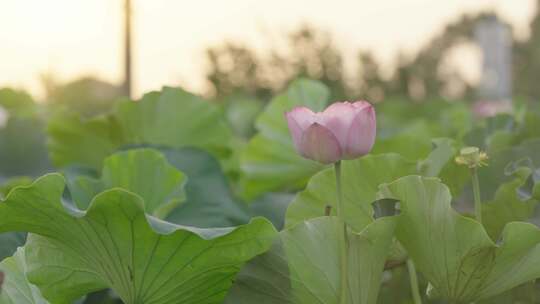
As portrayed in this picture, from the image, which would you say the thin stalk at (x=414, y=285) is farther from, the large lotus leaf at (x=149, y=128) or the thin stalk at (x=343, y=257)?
the large lotus leaf at (x=149, y=128)

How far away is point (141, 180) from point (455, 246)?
1.23 feet

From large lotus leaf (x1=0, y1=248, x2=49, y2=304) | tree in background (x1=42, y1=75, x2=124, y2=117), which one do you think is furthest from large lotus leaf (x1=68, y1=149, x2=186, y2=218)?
tree in background (x1=42, y1=75, x2=124, y2=117)

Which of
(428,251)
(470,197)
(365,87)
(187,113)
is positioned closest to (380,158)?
(428,251)

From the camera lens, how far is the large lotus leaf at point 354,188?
2.79ft

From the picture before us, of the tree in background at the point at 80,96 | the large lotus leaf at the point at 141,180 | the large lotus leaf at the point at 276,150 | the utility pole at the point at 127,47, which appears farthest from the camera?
the tree in background at the point at 80,96

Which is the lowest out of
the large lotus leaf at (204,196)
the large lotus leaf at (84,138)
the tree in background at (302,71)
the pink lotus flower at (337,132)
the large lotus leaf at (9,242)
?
the tree in background at (302,71)

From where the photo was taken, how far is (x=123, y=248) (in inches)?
28.7

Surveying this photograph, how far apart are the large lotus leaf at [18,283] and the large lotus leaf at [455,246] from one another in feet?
0.90

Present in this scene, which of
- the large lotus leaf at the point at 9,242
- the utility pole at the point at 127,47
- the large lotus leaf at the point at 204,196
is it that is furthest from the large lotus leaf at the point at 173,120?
the utility pole at the point at 127,47

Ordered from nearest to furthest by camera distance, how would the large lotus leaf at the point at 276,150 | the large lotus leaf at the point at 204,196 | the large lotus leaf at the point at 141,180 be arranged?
the large lotus leaf at the point at 141,180 < the large lotus leaf at the point at 204,196 < the large lotus leaf at the point at 276,150

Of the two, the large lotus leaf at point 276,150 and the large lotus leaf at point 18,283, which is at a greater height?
the large lotus leaf at point 18,283

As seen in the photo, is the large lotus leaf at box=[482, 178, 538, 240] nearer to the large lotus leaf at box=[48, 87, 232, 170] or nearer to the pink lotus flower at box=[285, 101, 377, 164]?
the pink lotus flower at box=[285, 101, 377, 164]

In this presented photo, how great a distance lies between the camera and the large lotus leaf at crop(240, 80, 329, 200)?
4.47ft

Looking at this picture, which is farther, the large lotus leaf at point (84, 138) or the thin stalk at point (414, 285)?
the large lotus leaf at point (84, 138)
